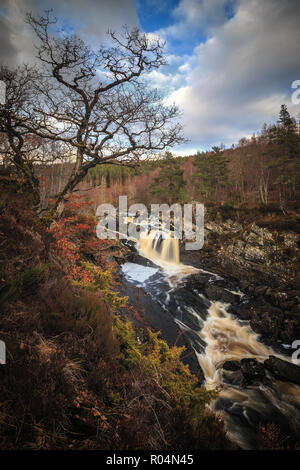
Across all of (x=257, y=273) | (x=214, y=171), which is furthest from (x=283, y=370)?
(x=214, y=171)

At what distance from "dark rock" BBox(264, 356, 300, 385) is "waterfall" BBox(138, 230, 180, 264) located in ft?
43.8

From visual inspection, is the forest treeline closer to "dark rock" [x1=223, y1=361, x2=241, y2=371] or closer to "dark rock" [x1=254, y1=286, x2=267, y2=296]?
"dark rock" [x1=254, y1=286, x2=267, y2=296]

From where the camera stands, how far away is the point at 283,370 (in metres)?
7.04

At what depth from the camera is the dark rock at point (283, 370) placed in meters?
6.85

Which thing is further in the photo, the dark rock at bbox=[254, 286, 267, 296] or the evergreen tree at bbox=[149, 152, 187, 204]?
the evergreen tree at bbox=[149, 152, 187, 204]

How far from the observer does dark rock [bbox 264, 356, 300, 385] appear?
6.85 meters

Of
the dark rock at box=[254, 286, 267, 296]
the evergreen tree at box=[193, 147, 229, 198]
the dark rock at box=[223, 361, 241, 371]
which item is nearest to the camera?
the dark rock at box=[223, 361, 241, 371]

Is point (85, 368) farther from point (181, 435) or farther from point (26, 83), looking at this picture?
point (26, 83)

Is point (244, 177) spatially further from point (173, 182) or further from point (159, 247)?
point (159, 247)

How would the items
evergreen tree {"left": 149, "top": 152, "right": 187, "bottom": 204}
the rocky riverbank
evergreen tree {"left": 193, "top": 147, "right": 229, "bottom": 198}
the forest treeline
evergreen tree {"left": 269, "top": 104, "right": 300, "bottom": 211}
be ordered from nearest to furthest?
the rocky riverbank → evergreen tree {"left": 269, "top": 104, "right": 300, "bottom": 211} → the forest treeline → evergreen tree {"left": 149, "top": 152, "right": 187, "bottom": 204} → evergreen tree {"left": 193, "top": 147, "right": 229, "bottom": 198}

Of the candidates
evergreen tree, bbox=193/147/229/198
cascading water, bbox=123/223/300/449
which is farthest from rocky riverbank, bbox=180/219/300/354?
evergreen tree, bbox=193/147/229/198

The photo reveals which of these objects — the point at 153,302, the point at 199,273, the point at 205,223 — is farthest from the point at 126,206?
the point at 153,302

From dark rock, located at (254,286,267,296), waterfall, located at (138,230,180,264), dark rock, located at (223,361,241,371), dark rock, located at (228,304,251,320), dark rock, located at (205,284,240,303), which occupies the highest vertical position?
waterfall, located at (138,230,180,264)

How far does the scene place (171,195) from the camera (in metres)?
29.6
